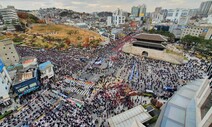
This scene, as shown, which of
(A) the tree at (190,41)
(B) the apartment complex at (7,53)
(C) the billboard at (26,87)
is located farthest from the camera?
(A) the tree at (190,41)

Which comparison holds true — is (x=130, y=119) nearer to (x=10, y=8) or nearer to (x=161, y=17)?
(x=10, y=8)

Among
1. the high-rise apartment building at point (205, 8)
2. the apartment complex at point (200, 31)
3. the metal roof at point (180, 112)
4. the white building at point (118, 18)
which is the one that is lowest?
the metal roof at point (180, 112)

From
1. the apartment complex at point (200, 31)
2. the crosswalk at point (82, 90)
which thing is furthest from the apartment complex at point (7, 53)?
the apartment complex at point (200, 31)

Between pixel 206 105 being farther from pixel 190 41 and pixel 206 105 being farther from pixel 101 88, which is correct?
pixel 190 41

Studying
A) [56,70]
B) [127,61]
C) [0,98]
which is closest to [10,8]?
[56,70]

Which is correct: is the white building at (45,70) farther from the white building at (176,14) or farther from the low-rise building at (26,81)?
the white building at (176,14)

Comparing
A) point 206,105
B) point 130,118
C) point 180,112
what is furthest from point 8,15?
Answer: point 206,105

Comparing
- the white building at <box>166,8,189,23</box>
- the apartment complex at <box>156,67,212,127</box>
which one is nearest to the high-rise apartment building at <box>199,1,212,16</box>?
the white building at <box>166,8,189,23</box>
